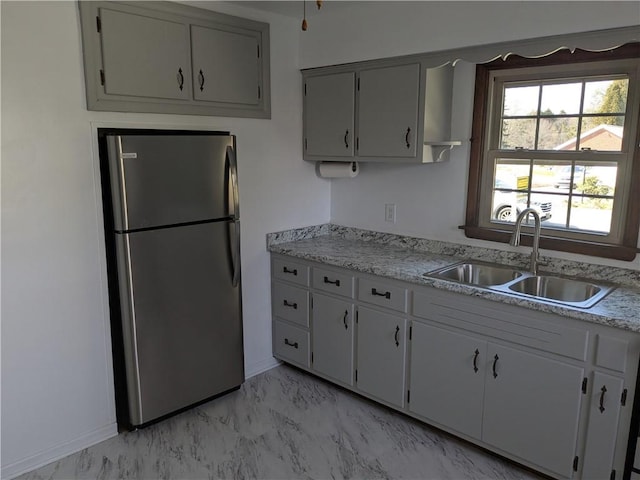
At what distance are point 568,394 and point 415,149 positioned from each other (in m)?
1.44

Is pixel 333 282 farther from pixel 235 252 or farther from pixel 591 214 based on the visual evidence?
pixel 591 214

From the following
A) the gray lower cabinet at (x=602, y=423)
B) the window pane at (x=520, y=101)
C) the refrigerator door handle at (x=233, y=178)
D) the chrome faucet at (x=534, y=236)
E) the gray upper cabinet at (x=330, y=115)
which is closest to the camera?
the gray lower cabinet at (x=602, y=423)

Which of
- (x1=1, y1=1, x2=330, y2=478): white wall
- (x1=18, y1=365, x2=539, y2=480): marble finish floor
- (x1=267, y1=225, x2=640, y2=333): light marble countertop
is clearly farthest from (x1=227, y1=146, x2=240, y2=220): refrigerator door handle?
(x1=18, y1=365, x2=539, y2=480): marble finish floor

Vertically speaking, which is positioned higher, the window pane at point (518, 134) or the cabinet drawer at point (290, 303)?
the window pane at point (518, 134)

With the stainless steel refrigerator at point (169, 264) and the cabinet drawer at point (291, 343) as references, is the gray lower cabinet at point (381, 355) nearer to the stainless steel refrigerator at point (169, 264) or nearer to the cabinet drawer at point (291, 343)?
the cabinet drawer at point (291, 343)

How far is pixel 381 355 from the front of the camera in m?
2.81

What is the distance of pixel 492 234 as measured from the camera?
9.27 ft

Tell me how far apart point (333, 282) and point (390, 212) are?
67 centimetres

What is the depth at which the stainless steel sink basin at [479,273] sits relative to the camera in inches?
106

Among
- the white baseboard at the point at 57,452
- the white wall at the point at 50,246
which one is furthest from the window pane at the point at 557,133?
the white baseboard at the point at 57,452

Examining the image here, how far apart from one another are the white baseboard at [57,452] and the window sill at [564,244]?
2.27m

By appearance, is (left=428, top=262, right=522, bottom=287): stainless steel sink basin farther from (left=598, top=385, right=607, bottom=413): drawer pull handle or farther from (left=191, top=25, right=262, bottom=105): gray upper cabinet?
(left=191, top=25, right=262, bottom=105): gray upper cabinet

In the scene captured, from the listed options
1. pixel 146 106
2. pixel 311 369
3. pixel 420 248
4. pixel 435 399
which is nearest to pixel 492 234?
pixel 420 248

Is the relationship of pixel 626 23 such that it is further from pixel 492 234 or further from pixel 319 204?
pixel 319 204
